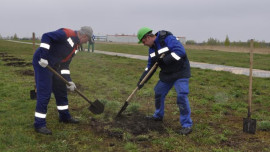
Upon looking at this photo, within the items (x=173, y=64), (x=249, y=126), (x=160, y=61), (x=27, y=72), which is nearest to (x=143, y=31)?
(x=160, y=61)

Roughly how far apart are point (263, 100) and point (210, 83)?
256 centimetres

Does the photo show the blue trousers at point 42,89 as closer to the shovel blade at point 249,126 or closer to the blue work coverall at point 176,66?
the blue work coverall at point 176,66

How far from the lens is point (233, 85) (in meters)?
9.27

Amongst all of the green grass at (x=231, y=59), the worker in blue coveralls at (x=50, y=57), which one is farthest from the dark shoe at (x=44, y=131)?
the green grass at (x=231, y=59)

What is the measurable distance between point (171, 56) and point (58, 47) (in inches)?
78.9

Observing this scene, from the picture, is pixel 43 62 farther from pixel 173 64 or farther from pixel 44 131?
pixel 173 64

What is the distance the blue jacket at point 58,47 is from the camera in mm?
4375

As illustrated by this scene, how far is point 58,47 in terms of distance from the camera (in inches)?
184

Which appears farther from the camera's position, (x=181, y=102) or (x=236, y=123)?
(x=236, y=123)

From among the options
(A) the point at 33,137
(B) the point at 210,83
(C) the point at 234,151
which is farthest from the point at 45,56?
(B) the point at 210,83

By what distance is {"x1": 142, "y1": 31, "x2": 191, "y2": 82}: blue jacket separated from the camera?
4531mm

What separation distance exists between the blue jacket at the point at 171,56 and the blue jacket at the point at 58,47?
4.83ft

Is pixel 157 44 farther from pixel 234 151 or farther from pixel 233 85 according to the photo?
pixel 233 85

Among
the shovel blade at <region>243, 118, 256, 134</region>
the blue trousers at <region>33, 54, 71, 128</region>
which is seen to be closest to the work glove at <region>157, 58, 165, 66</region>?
the shovel blade at <region>243, 118, 256, 134</region>
